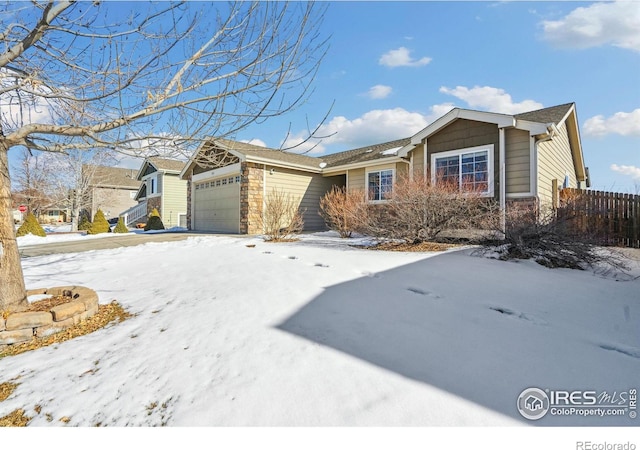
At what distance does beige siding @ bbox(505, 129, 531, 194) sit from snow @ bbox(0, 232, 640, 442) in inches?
182

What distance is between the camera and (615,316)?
2736 mm

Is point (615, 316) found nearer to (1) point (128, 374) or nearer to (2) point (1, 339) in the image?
(1) point (128, 374)

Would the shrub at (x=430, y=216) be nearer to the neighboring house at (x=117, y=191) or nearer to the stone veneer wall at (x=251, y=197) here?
the stone veneer wall at (x=251, y=197)

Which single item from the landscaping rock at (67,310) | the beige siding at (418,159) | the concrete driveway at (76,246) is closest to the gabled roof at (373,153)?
the beige siding at (418,159)

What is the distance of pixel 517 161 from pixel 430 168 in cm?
231

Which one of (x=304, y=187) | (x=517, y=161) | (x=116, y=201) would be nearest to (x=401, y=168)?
(x=517, y=161)

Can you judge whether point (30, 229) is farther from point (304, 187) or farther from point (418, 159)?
point (418, 159)

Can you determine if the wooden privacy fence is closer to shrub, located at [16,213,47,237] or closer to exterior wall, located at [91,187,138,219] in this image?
shrub, located at [16,213,47,237]

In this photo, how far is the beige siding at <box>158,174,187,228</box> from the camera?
2055 cm

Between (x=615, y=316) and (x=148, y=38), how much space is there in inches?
209

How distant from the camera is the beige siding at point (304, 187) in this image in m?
12.2

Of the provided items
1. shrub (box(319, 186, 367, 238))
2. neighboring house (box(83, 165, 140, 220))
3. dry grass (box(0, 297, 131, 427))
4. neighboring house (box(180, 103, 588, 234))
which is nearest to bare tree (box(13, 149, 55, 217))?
neighboring house (box(83, 165, 140, 220))

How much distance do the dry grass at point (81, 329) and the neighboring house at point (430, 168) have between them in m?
2.01
